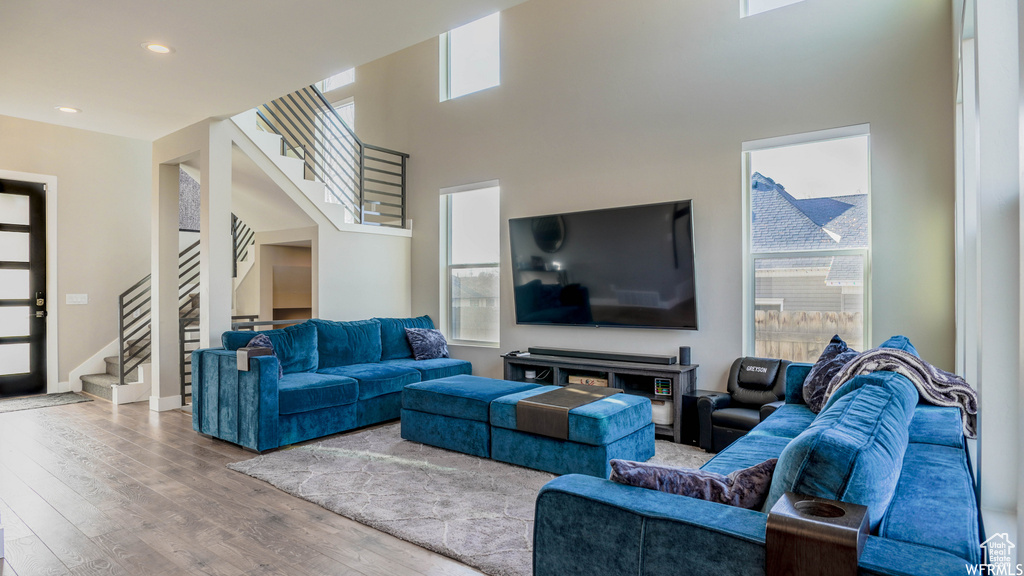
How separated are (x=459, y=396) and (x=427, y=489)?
88cm

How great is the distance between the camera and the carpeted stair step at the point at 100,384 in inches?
235

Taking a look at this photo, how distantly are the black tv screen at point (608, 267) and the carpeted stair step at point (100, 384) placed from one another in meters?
4.41

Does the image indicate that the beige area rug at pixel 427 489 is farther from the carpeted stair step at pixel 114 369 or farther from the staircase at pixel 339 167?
the carpeted stair step at pixel 114 369

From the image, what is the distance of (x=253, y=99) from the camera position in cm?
466

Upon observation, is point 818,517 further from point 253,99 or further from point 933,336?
point 253,99

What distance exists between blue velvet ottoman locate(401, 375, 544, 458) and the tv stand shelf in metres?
0.77

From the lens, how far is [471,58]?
6.38m

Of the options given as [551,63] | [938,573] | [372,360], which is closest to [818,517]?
[938,573]

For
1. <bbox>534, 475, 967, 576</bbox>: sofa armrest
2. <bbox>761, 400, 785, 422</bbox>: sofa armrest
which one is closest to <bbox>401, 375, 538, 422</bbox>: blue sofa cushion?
<bbox>761, 400, 785, 422</bbox>: sofa armrest

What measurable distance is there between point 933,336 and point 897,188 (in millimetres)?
1040

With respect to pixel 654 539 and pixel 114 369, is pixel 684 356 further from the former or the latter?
pixel 114 369

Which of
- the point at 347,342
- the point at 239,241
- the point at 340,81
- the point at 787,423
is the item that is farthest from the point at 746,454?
the point at 340,81

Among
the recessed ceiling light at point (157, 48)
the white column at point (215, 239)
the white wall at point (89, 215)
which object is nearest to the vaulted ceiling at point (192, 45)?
the recessed ceiling light at point (157, 48)

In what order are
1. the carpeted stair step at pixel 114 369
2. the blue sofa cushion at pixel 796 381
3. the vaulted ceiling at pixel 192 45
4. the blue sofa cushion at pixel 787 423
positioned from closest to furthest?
the blue sofa cushion at pixel 787 423 < the vaulted ceiling at pixel 192 45 < the blue sofa cushion at pixel 796 381 < the carpeted stair step at pixel 114 369
